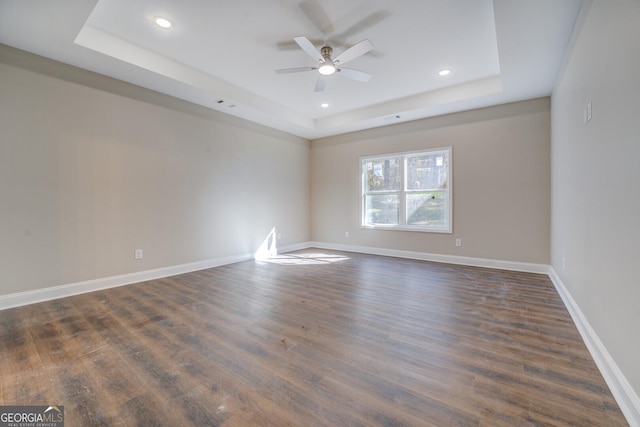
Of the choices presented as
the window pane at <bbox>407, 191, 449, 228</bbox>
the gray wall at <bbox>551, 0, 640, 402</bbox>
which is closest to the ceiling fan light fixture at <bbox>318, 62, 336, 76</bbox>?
the gray wall at <bbox>551, 0, 640, 402</bbox>

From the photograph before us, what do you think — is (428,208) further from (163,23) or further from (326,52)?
(163,23)

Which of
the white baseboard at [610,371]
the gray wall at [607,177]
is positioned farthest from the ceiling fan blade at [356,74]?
the white baseboard at [610,371]

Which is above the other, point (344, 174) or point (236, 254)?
point (344, 174)

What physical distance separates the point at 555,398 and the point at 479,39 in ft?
10.7

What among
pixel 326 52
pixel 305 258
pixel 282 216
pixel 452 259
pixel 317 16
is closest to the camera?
pixel 317 16

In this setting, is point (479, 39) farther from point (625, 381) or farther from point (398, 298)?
point (625, 381)

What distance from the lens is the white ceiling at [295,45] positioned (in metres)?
2.47

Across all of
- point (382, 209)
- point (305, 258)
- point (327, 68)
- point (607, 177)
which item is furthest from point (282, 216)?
point (607, 177)

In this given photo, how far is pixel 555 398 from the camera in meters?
1.50

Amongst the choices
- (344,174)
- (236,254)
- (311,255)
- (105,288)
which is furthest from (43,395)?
(344,174)

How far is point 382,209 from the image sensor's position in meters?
5.79

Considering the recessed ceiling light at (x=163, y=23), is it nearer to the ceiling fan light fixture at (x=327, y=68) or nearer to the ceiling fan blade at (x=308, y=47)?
the ceiling fan blade at (x=308, y=47)

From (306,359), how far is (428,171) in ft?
14.1

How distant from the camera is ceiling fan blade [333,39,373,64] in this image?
8.79 feet
